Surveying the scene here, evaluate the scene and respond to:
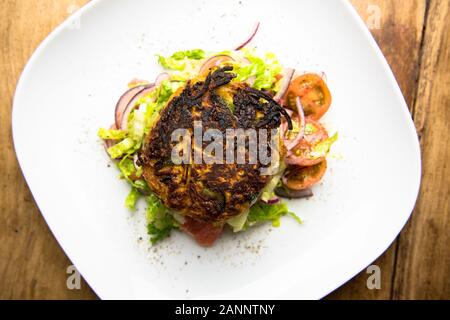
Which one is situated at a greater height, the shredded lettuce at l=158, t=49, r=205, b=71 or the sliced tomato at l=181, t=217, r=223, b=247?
the shredded lettuce at l=158, t=49, r=205, b=71

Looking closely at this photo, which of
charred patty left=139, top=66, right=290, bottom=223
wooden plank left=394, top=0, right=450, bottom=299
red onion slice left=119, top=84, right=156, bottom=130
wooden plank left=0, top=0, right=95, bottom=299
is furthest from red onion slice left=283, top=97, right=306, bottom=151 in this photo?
wooden plank left=0, top=0, right=95, bottom=299

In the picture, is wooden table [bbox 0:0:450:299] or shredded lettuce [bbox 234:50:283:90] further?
wooden table [bbox 0:0:450:299]

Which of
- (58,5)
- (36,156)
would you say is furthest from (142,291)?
(58,5)

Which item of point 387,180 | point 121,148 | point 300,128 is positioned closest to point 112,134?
point 121,148

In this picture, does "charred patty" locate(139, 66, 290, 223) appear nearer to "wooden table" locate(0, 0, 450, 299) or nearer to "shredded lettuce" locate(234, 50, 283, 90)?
"shredded lettuce" locate(234, 50, 283, 90)

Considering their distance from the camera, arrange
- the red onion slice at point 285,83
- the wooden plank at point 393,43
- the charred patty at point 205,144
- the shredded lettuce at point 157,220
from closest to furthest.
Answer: the charred patty at point 205,144, the shredded lettuce at point 157,220, the red onion slice at point 285,83, the wooden plank at point 393,43

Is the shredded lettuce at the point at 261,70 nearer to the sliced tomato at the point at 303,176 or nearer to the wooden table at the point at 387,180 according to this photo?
the sliced tomato at the point at 303,176

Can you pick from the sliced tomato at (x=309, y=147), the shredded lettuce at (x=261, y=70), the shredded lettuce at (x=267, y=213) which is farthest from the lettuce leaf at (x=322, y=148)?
the shredded lettuce at (x=261, y=70)

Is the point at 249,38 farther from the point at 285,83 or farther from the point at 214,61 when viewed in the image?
→ the point at 285,83
